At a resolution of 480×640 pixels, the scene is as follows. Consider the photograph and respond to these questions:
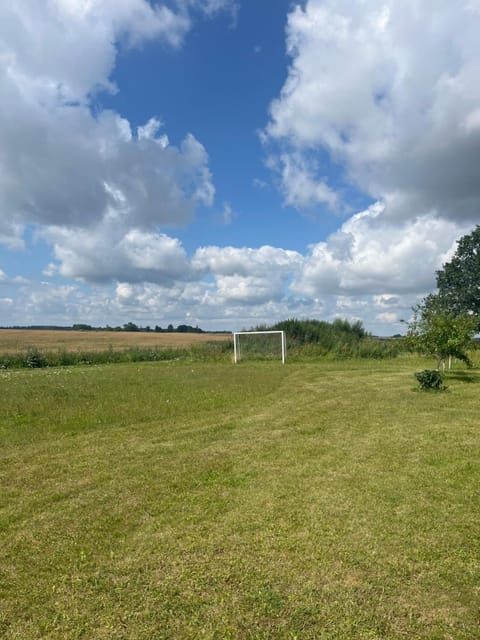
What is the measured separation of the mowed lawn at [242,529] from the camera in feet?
9.52

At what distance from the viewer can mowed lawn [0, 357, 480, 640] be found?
9.52ft

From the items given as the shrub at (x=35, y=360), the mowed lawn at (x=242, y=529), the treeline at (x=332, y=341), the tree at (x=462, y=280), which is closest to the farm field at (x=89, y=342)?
the shrub at (x=35, y=360)

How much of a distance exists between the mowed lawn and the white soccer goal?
1909 centimetres

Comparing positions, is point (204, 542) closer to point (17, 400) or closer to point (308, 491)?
point (308, 491)

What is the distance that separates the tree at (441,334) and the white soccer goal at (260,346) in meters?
12.6

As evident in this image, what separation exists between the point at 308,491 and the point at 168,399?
7292 millimetres

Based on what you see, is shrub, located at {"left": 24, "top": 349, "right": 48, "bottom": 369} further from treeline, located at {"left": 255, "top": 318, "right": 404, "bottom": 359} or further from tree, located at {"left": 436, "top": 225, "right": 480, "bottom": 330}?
tree, located at {"left": 436, "top": 225, "right": 480, "bottom": 330}

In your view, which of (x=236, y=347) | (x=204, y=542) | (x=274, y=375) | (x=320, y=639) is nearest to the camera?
(x=320, y=639)

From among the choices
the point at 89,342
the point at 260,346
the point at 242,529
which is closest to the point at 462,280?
the point at 260,346

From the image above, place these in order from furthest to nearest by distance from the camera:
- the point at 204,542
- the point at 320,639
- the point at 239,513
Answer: the point at 239,513
the point at 204,542
the point at 320,639

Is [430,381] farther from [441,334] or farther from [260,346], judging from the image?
[260,346]

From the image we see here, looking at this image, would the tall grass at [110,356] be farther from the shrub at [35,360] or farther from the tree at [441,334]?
the tree at [441,334]

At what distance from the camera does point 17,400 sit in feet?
39.4

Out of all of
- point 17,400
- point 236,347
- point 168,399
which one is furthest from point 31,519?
point 236,347
